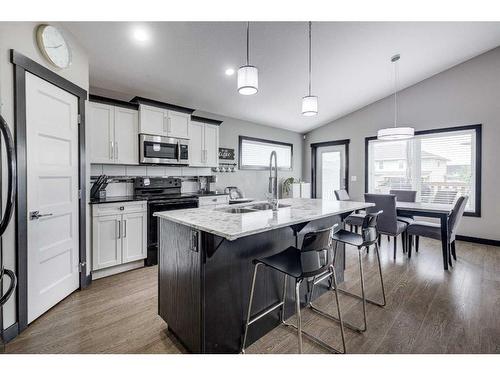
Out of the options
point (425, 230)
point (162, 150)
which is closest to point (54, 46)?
point (162, 150)

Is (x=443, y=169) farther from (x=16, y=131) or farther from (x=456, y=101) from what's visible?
(x=16, y=131)

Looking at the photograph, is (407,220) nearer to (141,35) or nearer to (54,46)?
(141,35)

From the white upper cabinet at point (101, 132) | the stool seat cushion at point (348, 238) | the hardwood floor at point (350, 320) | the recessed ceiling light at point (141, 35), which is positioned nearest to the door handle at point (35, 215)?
the hardwood floor at point (350, 320)

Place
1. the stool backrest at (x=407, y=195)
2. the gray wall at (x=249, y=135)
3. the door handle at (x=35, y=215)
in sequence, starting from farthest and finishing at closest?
the gray wall at (x=249, y=135) → the stool backrest at (x=407, y=195) → the door handle at (x=35, y=215)

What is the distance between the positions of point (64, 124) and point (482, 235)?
251 inches

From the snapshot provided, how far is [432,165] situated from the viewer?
4992 millimetres

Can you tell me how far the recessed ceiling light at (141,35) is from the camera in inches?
102

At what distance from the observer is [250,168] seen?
552cm

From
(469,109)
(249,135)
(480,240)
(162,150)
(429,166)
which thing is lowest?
(480,240)

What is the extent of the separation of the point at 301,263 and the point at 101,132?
2.94 metres

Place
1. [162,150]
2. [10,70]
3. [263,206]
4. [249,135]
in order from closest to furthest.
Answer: [10,70] → [263,206] → [162,150] → [249,135]

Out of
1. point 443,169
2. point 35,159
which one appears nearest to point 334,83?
point 443,169

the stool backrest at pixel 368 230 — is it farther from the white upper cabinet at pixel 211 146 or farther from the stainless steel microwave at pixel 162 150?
the white upper cabinet at pixel 211 146

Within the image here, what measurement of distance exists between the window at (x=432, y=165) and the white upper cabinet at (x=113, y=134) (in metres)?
4.98
